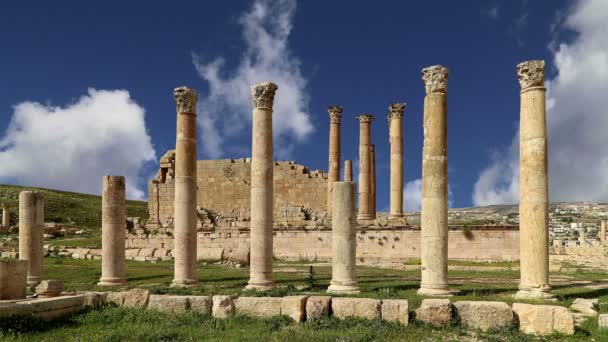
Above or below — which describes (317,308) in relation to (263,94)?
below

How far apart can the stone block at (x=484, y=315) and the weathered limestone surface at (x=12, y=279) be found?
12.6m

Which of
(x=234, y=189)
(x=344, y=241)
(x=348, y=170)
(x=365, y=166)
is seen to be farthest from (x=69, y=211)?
(x=344, y=241)

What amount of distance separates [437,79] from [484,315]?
811 centimetres

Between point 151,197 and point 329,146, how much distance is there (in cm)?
1622

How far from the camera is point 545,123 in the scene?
58.6 feet

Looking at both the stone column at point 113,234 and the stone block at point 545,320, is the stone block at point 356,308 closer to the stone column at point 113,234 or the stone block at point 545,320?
the stone block at point 545,320

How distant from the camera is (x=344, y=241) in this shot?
1906cm

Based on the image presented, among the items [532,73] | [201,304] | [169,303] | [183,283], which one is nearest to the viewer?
[201,304]

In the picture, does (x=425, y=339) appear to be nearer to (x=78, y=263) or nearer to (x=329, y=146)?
(x=78, y=263)

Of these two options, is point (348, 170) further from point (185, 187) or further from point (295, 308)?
point (295, 308)

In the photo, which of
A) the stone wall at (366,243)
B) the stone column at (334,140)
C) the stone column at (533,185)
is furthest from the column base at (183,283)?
the stone column at (334,140)

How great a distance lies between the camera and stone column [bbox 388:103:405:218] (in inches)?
1406

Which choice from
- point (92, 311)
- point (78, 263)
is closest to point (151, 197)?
point (78, 263)

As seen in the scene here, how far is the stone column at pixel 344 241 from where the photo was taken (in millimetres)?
18781
